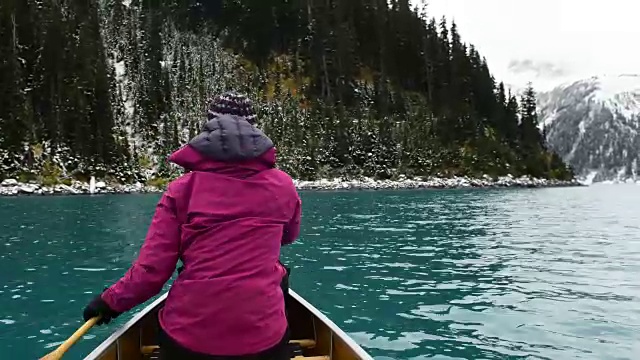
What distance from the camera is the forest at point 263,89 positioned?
66875 mm

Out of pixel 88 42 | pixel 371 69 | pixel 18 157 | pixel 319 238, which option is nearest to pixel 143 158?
pixel 18 157

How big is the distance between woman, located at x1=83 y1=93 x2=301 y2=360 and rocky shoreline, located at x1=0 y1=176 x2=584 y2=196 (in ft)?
184

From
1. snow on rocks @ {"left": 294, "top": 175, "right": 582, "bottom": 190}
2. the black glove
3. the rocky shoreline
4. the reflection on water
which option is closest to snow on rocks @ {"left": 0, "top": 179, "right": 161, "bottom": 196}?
the rocky shoreline

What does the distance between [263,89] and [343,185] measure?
25.4 metres

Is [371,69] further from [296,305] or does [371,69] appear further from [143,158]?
[296,305]

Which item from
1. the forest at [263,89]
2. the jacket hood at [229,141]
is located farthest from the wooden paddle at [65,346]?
the forest at [263,89]

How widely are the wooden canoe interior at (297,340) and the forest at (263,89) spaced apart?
191 ft

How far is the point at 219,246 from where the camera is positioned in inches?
123

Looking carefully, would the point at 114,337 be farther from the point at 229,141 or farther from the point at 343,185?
the point at 343,185

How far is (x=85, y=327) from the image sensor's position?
3797mm

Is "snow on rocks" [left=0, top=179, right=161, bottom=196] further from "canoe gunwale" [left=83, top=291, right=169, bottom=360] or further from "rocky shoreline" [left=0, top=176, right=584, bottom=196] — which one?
"canoe gunwale" [left=83, top=291, right=169, bottom=360]

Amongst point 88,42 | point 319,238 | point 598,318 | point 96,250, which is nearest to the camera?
point 598,318

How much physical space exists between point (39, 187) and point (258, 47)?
4940 centimetres

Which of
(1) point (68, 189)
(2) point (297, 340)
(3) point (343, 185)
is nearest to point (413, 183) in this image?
(3) point (343, 185)
